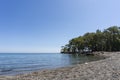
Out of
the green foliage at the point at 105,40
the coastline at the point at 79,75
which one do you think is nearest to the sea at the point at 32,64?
the coastline at the point at 79,75

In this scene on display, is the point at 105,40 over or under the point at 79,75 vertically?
over

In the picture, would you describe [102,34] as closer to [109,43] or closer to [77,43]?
[109,43]

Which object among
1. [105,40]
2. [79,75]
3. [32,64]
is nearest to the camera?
[79,75]

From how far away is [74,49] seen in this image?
140125 millimetres

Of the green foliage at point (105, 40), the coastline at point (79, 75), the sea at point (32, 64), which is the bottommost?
the sea at point (32, 64)

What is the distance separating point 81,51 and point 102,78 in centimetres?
11818

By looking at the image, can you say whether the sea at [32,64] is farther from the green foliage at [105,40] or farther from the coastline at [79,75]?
the green foliage at [105,40]

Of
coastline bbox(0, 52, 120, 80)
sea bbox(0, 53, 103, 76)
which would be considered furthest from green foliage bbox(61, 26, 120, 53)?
coastline bbox(0, 52, 120, 80)

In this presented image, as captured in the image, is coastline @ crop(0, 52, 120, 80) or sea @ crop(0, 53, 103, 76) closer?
coastline @ crop(0, 52, 120, 80)

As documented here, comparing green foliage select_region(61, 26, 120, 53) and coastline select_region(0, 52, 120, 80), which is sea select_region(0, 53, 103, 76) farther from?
green foliage select_region(61, 26, 120, 53)

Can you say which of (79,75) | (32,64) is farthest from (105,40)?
(79,75)

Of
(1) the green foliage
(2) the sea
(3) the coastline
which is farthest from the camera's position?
(1) the green foliage

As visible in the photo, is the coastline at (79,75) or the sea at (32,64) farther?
the sea at (32,64)

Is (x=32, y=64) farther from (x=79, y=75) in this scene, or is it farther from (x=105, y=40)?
(x=105, y=40)
